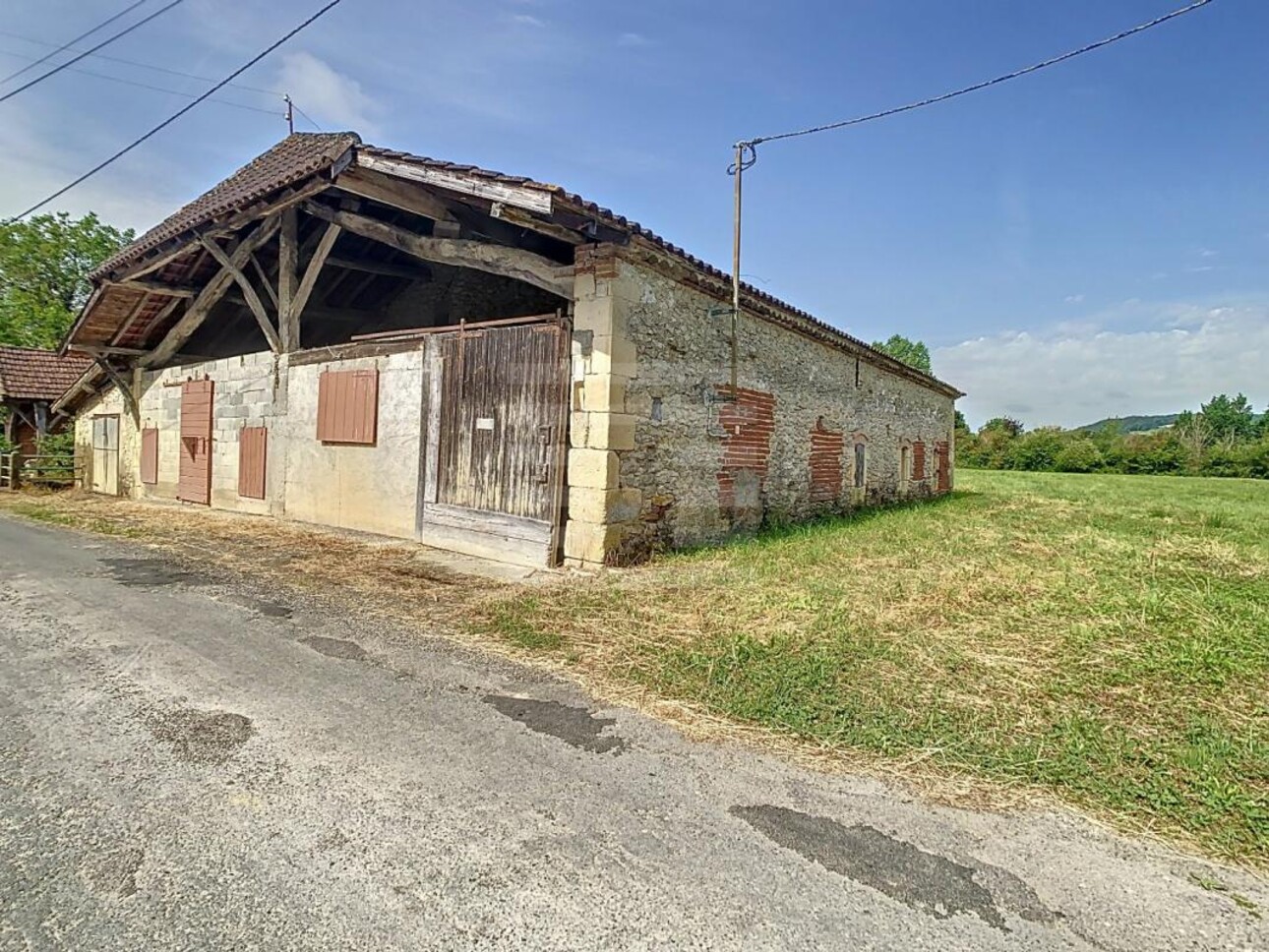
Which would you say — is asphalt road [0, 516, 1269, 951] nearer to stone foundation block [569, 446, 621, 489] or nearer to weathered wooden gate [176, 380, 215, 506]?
stone foundation block [569, 446, 621, 489]

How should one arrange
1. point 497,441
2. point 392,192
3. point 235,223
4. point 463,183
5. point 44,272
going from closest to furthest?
point 463,183, point 392,192, point 497,441, point 235,223, point 44,272

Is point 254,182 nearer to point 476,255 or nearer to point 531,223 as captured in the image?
point 476,255

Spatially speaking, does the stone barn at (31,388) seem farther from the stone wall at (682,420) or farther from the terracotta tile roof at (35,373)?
the stone wall at (682,420)

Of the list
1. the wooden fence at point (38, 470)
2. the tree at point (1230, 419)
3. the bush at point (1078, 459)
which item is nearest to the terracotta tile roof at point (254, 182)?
the wooden fence at point (38, 470)

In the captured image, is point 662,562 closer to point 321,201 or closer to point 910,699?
point 910,699

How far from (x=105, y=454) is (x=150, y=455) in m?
2.93

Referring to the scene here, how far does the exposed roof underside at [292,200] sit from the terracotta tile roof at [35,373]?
4.88 m

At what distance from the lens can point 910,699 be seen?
126 inches

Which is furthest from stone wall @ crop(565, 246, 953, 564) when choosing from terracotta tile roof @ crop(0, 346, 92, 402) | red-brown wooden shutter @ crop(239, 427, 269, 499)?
terracotta tile roof @ crop(0, 346, 92, 402)

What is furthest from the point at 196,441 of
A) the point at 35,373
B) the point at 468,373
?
the point at 35,373

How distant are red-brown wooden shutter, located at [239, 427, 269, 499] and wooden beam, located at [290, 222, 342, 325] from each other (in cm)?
203

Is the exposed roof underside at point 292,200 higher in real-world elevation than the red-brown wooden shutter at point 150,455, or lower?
higher

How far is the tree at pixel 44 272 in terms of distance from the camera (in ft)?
80.3

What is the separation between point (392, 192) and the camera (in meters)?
6.75
